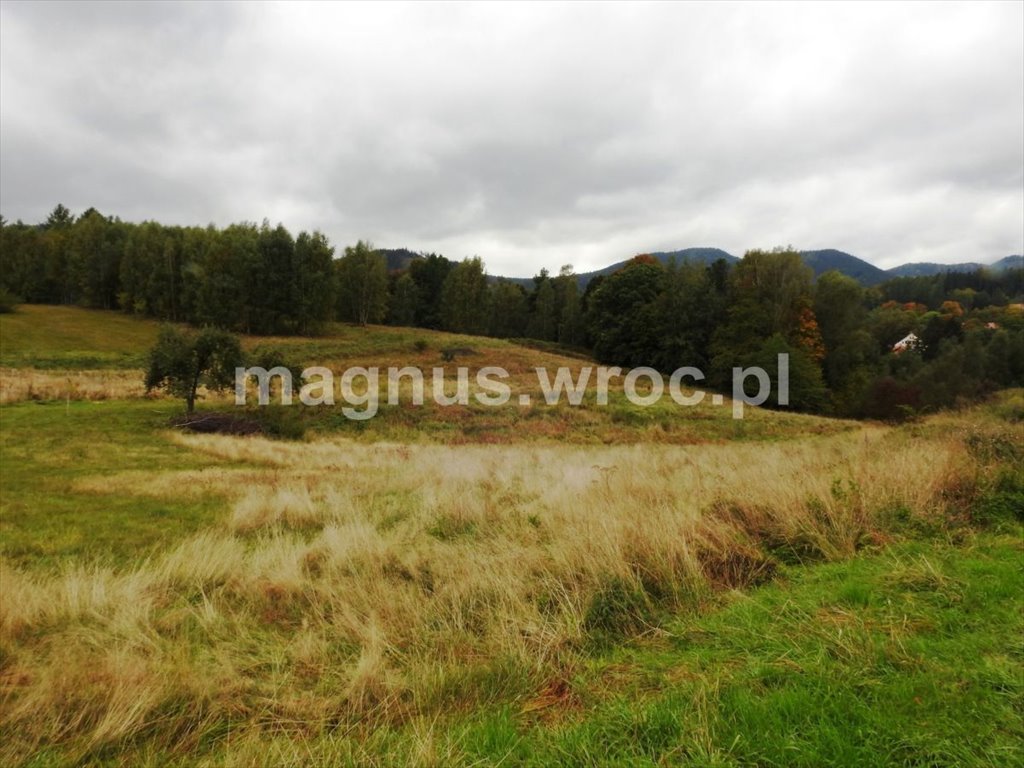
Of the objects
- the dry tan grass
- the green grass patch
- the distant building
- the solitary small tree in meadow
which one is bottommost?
Answer: the green grass patch

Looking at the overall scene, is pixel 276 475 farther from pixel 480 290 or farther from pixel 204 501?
pixel 480 290

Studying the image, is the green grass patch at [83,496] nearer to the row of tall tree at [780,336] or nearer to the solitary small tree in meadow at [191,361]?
the solitary small tree in meadow at [191,361]

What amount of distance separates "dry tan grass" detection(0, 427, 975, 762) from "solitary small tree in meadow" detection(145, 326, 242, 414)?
18.6 m

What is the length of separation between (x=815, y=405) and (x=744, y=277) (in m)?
16.6

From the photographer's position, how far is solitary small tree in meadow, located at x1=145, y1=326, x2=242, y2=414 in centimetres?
2339

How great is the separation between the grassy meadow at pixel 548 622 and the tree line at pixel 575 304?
41850 mm

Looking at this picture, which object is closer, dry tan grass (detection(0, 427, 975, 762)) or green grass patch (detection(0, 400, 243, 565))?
A: dry tan grass (detection(0, 427, 975, 762))

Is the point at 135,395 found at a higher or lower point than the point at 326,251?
lower

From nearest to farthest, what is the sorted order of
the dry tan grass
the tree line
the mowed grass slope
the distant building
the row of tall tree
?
the dry tan grass < the mowed grass slope < the row of tall tree < the tree line < the distant building

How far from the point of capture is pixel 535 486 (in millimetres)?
9062

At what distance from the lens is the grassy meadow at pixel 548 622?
9.07 ft

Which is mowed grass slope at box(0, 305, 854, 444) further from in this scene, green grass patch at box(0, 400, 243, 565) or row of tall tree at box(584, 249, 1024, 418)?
row of tall tree at box(584, 249, 1024, 418)

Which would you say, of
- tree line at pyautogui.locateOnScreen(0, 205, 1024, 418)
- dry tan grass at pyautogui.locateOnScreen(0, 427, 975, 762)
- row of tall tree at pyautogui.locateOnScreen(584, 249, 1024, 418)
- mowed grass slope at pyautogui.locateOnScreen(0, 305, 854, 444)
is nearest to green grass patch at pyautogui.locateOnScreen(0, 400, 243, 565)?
dry tan grass at pyautogui.locateOnScreen(0, 427, 975, 762)

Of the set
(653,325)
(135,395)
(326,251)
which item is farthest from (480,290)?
(135,395)
